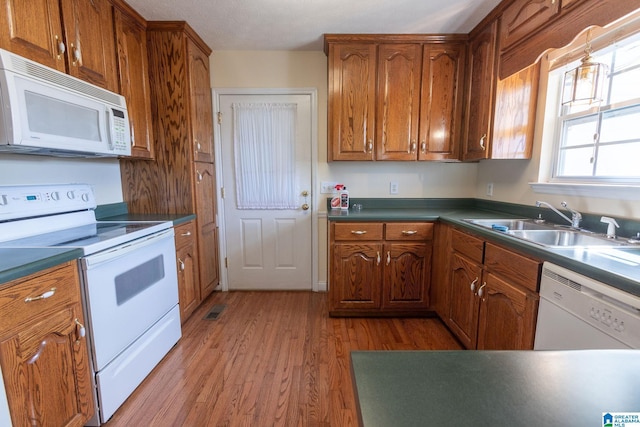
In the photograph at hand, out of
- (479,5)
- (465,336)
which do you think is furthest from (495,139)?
(465,336)

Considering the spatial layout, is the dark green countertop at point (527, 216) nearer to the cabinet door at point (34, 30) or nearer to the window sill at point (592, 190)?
the window sill at point (592, 190)

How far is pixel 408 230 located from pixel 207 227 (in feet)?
5.77

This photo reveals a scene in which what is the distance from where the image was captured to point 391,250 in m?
2.29

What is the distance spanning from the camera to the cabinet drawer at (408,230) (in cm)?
227

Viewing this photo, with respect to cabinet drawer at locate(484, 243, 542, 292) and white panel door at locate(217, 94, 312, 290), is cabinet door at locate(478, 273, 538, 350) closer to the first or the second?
cabinet drawer at locate(484, 243, 542, 292)

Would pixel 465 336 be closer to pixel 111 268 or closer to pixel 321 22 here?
pixel 111 268

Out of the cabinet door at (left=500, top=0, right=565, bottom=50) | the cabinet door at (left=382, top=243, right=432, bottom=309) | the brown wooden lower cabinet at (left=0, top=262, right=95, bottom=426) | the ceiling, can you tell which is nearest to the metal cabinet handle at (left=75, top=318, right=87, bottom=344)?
the brown wooden lower cabinet at (left=0, top=262, right=95, bottom=426)

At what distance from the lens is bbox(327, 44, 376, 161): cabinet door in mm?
2361

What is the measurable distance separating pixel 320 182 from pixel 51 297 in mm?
2071

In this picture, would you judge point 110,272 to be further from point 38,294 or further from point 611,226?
point 611,226

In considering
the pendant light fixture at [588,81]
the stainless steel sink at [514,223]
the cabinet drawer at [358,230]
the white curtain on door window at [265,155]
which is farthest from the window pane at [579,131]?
the white curtain on door window at [265,155]

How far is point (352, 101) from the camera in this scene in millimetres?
2402

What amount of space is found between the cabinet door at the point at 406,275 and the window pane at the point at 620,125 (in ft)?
4.09

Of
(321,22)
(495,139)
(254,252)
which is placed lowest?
(254,252)
